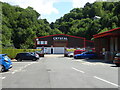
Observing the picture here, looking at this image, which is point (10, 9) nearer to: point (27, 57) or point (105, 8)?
point (27, 57)

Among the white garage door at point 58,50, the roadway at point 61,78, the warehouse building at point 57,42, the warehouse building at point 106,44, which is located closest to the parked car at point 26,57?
the warehouse building at point 106,44

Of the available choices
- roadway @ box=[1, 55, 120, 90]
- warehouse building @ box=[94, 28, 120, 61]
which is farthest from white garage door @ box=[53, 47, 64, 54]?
roadway @ box=[1, 55, 120, 90]

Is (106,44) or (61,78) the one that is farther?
(106,44)

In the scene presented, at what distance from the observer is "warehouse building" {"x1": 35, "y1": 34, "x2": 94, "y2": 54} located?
79.6 m

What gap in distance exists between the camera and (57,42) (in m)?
80.4

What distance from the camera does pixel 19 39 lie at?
239 feet

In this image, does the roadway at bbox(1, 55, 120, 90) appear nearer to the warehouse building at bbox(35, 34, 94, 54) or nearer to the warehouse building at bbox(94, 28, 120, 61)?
the warehouse building at bbox(94, 28, 120, 61)

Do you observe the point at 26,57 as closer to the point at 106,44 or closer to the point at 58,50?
the point at 106,44

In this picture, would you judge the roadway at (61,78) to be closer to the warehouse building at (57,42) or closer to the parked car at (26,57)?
the parked car at (26,57)

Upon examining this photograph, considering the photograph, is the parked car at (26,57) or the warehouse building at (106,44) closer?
the parked car at (26,57)

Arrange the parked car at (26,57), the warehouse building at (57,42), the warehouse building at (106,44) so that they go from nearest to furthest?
the parked car at (26,57) → the warehouse building at (106,44) → the warehouse building at (57,42)

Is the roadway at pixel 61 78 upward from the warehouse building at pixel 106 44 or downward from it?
downward

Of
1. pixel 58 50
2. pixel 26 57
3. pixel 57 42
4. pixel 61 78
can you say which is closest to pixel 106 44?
pixel 26 57

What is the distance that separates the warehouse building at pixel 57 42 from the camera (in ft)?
261
